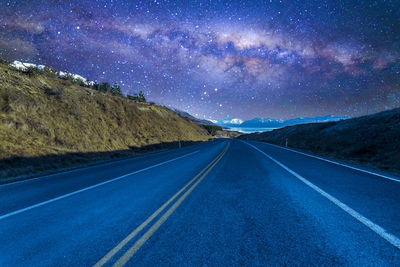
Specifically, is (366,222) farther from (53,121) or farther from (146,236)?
(53,121)

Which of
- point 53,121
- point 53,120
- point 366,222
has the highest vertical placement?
point 53,120

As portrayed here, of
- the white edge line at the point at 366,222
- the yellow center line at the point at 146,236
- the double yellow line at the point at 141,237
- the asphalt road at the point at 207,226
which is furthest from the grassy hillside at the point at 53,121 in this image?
the white edge line at the point at 366,222

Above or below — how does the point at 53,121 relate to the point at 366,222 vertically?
above

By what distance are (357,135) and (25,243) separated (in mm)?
22814

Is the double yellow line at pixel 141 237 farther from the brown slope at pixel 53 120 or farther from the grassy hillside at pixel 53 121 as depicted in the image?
the brown slope at pixel 53 120

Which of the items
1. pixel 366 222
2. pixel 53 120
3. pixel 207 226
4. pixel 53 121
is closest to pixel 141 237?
pixel 207 226

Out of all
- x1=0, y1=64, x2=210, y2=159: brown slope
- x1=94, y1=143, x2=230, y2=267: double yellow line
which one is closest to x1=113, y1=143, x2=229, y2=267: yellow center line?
x1=94, y1=143, x2=230, y2=267: double yellow line

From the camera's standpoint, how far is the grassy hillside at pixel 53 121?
45.0 ft

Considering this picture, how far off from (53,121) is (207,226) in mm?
20570

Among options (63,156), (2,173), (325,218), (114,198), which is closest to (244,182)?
(325,218)

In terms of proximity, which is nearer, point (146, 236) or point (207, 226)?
point (146, 236)

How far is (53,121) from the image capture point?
1788cm

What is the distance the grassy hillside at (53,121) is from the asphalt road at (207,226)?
882 centimetres

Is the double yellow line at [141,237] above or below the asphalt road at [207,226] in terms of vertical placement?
above
